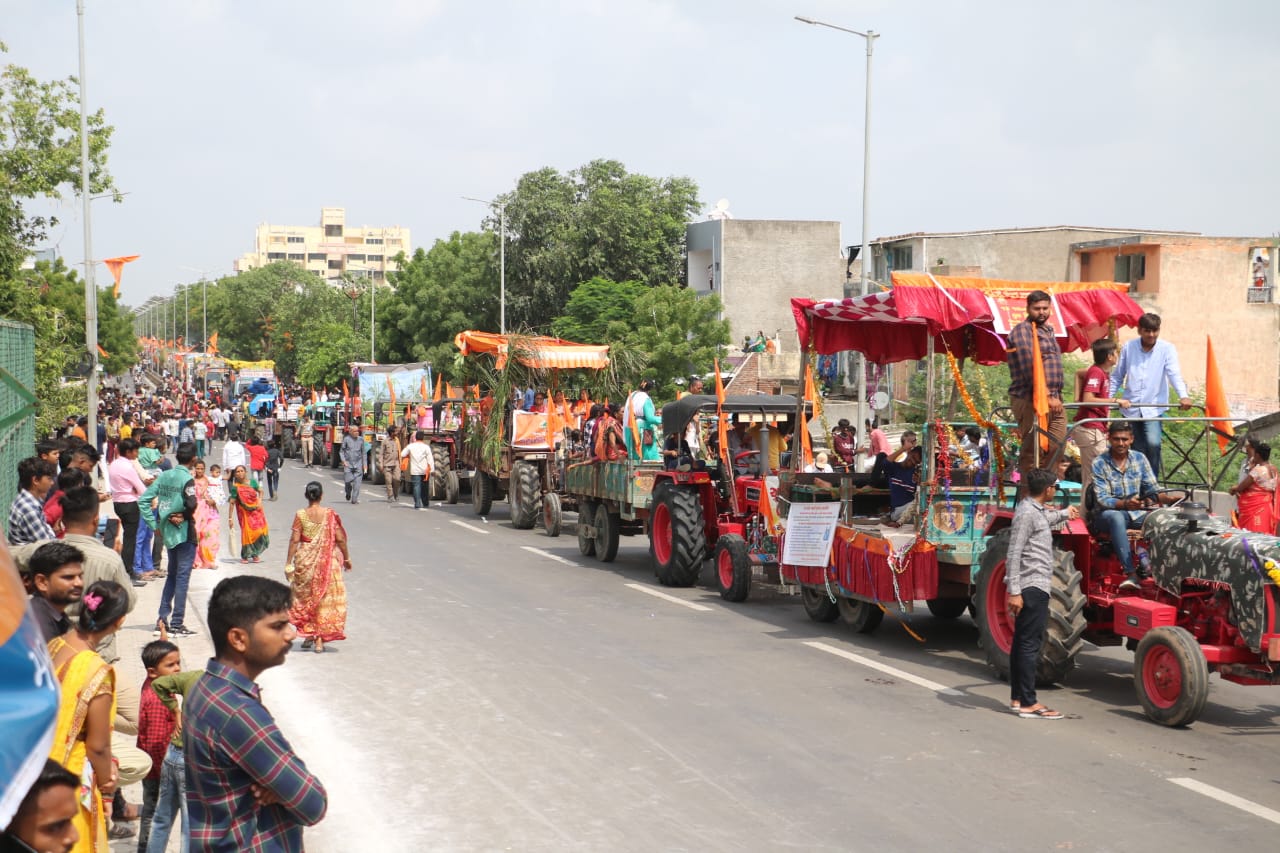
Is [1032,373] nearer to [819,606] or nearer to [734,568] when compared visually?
[819,606]

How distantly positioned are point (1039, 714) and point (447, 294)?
50899 mm

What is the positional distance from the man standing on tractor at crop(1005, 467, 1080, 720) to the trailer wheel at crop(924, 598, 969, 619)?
3.85 m

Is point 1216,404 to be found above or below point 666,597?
above

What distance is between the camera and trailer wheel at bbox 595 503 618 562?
1803cm

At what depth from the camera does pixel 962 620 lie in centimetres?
1327

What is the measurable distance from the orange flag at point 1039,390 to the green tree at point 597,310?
33.5 m

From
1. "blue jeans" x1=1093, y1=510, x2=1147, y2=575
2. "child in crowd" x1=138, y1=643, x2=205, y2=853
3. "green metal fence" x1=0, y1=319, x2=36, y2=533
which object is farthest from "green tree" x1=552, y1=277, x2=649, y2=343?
"child in crowd" x1=138, y1=643, x2=205, y2=853

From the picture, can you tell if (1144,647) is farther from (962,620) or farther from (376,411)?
(376,411)

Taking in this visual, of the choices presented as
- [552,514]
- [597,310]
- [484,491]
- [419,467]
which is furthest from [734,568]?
[597,310]

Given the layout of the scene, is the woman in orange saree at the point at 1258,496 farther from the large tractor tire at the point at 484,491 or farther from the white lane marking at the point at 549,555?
the large tractor tire at the point at 484,491

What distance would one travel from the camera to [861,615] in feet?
40.2

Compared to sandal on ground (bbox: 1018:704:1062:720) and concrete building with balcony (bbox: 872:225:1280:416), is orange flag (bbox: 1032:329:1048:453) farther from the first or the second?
concrete building with balcony (bbox: 872:225:1280:416)

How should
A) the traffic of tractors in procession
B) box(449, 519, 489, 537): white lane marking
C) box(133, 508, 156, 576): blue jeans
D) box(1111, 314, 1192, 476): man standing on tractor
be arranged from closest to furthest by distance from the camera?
the traffic of tractors in procession → box(1111, 314, 1192, 476): man standing on tractor → box(133, 508, 156, 576): blue jeans → box(449, 519, 489, 537): white lane marking

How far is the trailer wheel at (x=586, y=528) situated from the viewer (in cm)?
1868
